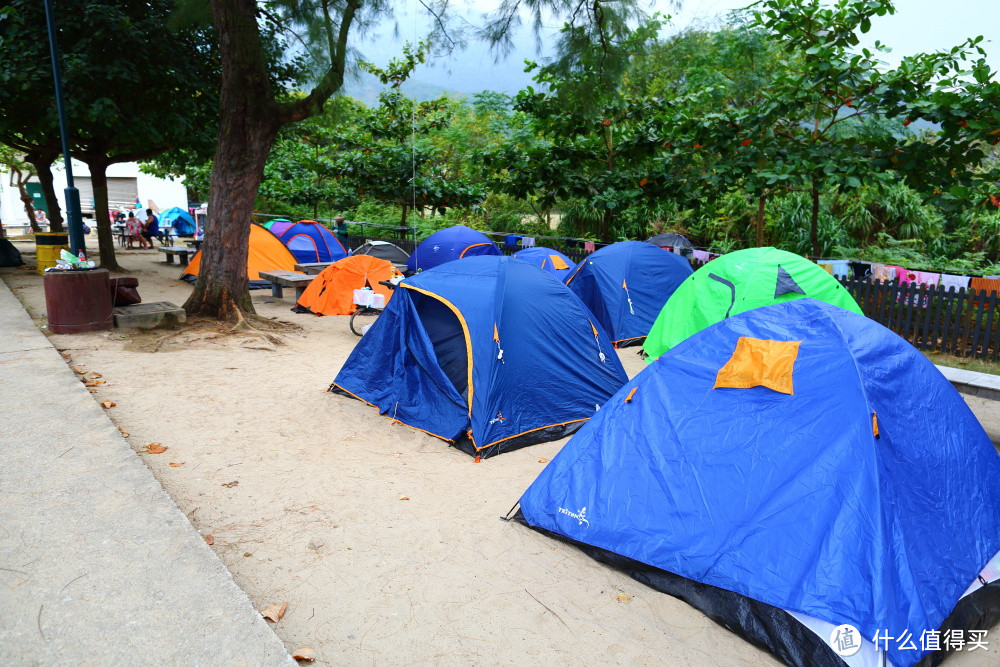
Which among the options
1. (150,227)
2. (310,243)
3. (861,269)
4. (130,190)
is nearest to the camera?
(861,269)

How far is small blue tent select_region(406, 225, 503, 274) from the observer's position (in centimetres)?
1332

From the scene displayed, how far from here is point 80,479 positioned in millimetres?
4207

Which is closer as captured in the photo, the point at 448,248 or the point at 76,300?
the point at 76,300

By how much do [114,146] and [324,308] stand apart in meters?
7.07

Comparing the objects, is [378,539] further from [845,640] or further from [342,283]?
[342,283]

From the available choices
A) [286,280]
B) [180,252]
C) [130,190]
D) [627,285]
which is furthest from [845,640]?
[130,190]

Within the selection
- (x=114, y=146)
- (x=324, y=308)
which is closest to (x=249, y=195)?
(x=324, y=308)

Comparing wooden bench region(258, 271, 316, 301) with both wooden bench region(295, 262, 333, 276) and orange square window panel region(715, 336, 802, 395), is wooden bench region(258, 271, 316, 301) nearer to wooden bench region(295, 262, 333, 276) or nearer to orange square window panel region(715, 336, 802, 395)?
wooden bench region(295, 262, 333, 276)

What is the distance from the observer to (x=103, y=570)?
321 cm

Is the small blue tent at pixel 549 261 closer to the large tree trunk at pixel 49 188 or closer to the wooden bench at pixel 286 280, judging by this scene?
the wooden bench at pixel 286 280

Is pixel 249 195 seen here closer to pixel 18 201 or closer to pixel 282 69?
pixel 282 69

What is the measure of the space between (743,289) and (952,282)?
4.14m

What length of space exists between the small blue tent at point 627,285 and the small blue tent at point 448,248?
12.6 ft

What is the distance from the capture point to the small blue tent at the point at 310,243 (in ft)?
47.6
